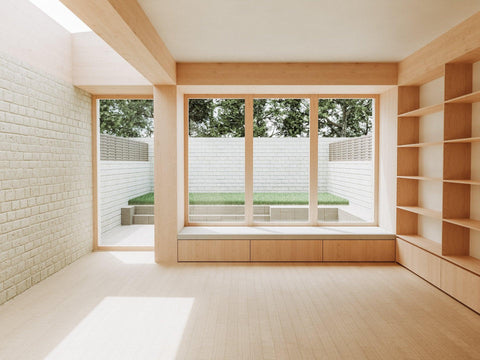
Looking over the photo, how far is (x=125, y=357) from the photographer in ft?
7.22

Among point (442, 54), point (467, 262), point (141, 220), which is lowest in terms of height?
point (467, 262)

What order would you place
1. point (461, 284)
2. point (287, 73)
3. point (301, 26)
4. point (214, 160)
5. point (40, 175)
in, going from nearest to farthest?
point (461, 284) < point (301, 26) < point (40, 175) < point (287, 73) < point (214, 160)

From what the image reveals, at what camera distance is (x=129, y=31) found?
2.60 metres

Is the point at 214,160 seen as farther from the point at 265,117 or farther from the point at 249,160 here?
the point at 265,117

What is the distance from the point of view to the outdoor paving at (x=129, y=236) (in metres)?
4.93

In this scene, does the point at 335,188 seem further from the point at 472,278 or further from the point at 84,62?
the point at 84,62

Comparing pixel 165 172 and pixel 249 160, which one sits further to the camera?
pixel 249 160

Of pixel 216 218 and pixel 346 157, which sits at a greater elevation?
pixel 346 157

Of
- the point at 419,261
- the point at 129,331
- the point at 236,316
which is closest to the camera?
the point at 129,331

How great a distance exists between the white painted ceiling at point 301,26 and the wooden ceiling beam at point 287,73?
0.17m

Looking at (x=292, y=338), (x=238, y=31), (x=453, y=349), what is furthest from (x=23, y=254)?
(x=453, y=349)

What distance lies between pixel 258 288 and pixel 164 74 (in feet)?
8.77

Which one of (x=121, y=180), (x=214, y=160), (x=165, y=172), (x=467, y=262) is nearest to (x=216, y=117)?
(x=214, y=160)

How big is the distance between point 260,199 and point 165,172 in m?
1.52
